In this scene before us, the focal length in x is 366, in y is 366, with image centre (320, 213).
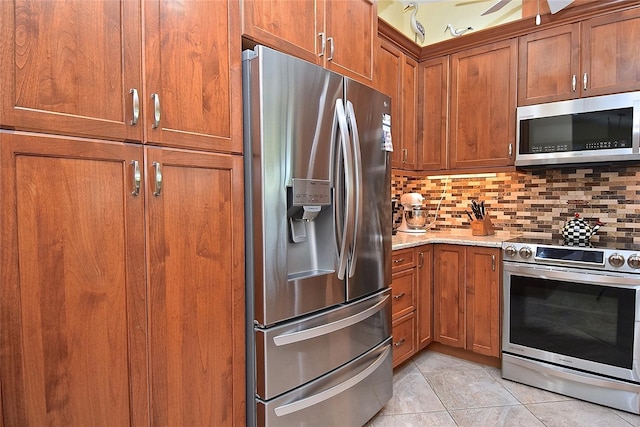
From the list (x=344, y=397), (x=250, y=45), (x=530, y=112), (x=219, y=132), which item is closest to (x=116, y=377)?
(x=219, y=132)

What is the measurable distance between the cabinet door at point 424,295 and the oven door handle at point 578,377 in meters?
0.62

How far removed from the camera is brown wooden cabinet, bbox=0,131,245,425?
0.90 metres

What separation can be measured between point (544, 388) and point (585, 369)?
281 millimetres

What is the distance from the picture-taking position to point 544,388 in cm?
236

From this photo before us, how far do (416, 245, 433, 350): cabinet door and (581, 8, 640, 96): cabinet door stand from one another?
1.51 meters

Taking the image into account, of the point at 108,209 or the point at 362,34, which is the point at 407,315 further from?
the point at 108,209

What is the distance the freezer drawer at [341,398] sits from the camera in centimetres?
144

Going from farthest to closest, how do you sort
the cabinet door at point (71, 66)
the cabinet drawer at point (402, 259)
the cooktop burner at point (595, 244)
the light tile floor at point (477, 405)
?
the cabinet drawer at point (402, 259) < the cooktop burner at point (595, 244) < the light tile floor at point (477, 405) < the cabinet door at point (71, 66)

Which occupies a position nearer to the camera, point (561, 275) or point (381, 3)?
point (561, 275)

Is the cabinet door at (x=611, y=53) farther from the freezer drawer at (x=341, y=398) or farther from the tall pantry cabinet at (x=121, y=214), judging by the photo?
the tall pantry cabinet at (x=121, y=214)

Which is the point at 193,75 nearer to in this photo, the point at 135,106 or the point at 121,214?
the point at 135,106

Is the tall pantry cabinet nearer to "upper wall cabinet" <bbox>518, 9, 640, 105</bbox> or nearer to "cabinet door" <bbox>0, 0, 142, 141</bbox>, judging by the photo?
"cabinet door" <bbox>0, 0, 142, 141</bbox>

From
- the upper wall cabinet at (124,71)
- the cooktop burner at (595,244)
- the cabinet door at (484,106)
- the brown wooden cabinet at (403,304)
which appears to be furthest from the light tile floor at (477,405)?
the upper wall cabinet at (124,71)

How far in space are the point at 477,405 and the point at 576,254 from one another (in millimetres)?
1092
